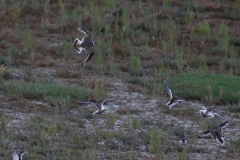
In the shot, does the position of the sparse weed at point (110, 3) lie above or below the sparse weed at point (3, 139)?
above

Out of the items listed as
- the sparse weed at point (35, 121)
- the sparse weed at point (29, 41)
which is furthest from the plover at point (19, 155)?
the sparse weed at point (29, 41)

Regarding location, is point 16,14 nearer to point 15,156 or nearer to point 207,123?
point 207,123

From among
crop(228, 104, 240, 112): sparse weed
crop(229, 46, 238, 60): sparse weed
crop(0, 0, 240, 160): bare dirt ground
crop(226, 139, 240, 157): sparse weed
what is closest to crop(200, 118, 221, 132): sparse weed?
crop(0, 0, 240, 160): bare dirt ground

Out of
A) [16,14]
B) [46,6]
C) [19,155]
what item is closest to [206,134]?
[19,155]

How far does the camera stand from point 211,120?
879cm

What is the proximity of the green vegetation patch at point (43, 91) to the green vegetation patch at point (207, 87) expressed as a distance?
214 centimetres

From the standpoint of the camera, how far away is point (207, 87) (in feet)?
33.9

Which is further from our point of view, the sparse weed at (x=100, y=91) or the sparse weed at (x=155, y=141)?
the sparse weed at (x=100, y=91)

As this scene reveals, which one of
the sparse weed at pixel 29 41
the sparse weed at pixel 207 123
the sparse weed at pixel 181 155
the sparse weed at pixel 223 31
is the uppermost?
the sparse weed at pixel 223 31

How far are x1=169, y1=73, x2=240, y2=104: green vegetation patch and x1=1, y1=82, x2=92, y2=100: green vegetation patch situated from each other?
7.01ft

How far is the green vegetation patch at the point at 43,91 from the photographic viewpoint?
30.8 feet

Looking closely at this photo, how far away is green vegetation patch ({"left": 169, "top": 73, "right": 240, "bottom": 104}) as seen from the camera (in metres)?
10.1

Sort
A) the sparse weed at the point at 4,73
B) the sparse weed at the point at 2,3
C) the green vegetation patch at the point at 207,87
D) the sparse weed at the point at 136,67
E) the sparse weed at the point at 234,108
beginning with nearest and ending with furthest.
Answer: the sparse weed at the point at 234,108 → the green vegetation patch at the point at 207,87 → the sparse weed at the point at 4,73 → the sparse weed at the point at 136,67 → the sparse weed at the point at 2,3

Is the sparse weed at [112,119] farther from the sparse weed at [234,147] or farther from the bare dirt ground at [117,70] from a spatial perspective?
the sparse weed at [234,147]
